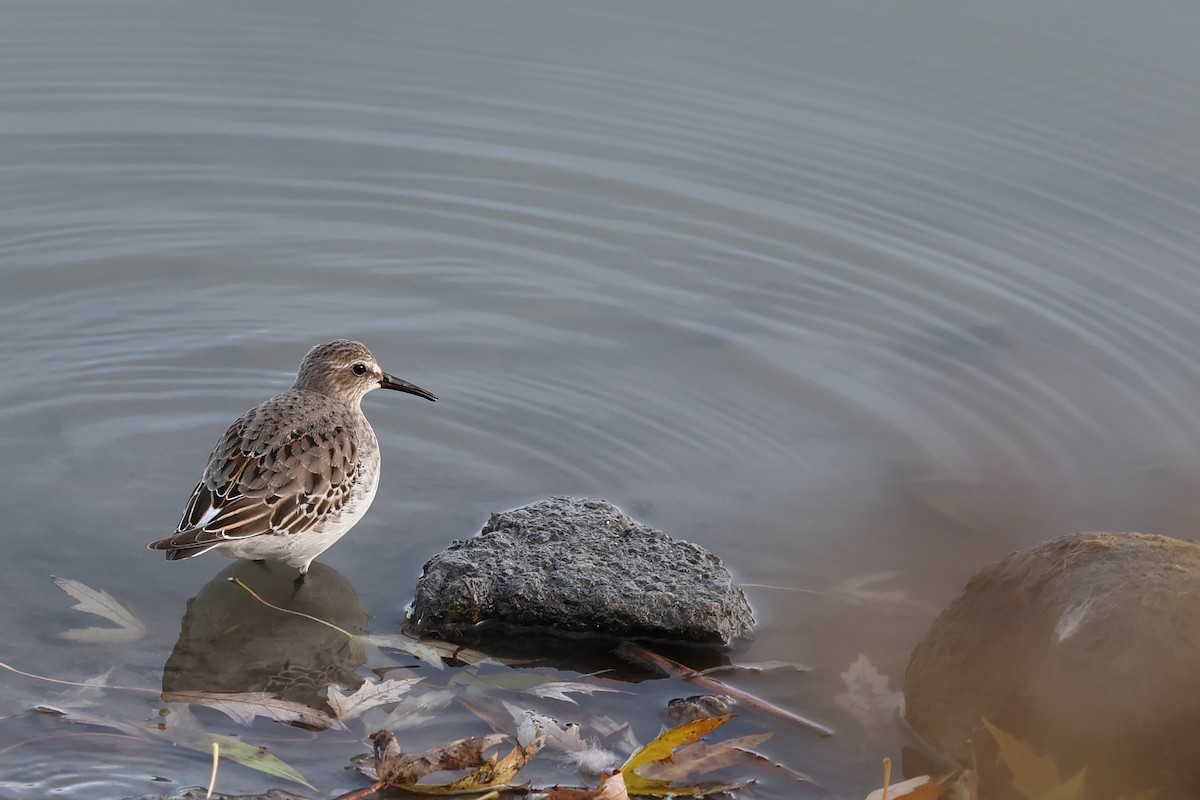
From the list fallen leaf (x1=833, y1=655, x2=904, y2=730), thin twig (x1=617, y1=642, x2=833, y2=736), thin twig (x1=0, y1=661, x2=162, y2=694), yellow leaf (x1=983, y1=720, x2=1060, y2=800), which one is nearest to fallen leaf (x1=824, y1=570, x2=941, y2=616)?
fallen leaf (x1=833, y1=655, x2=904, y2=730)

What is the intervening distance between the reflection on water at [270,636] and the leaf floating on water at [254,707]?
0.34 feet

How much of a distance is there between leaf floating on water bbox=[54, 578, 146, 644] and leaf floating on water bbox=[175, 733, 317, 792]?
1022 mm

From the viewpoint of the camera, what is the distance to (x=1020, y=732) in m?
5.45

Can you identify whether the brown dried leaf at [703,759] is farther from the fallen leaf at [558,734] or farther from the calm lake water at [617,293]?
the fallen leaf at [558,734]

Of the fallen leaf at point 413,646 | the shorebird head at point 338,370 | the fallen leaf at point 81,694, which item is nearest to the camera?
the fallen leaf at point 81,694

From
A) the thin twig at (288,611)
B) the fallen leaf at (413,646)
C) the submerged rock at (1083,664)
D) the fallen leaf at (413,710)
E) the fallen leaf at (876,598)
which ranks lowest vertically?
the fallen leaf at (413,710)

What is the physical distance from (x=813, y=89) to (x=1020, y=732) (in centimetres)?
826

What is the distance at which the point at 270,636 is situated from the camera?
6.66 m

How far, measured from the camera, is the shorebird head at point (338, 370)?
306 inches

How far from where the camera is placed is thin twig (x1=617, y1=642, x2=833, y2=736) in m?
6.14

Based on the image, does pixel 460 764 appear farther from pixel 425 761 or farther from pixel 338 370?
pixel 338 370

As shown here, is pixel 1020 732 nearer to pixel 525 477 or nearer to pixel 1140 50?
pixel 525 477

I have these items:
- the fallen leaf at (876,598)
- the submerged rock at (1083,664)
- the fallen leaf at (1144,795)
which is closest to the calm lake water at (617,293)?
the fallen leaf at (876,598)

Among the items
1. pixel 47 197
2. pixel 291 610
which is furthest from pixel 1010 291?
pixel 47 197
